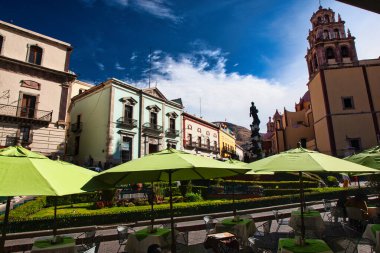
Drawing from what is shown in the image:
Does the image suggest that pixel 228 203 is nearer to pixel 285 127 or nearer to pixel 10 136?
pixel 10 136

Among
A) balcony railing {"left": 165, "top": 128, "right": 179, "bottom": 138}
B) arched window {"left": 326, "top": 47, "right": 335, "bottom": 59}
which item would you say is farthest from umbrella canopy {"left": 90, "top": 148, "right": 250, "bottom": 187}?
arched window {"left": 326, "top": 47, "right": 335, "bottom": 59}

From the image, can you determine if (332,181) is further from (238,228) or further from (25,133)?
(25,133)

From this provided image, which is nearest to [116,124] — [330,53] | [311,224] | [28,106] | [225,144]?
[28,106]

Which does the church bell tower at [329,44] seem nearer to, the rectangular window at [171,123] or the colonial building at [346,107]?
the colonial building at [346,107]

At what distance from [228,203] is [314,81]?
29724 mm

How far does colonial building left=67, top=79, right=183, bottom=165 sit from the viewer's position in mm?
27672

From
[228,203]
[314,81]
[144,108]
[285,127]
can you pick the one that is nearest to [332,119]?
[314,81]

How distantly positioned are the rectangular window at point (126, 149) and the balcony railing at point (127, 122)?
4.59ft

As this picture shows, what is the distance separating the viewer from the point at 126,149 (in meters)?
28.8

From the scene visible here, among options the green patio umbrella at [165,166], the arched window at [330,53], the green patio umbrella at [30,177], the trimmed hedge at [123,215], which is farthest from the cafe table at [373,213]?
the arched window at [330,53]

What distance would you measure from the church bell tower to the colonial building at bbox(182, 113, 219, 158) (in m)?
18.6

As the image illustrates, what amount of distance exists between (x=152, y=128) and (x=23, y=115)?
14.1 m

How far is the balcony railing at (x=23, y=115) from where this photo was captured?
2066 centimetres

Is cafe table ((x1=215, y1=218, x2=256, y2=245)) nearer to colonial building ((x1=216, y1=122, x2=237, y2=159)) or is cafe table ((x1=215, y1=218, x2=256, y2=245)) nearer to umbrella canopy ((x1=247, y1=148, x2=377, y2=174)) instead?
umbrella canopy ((x1=247, y1=148, x2=377, y2=174))
